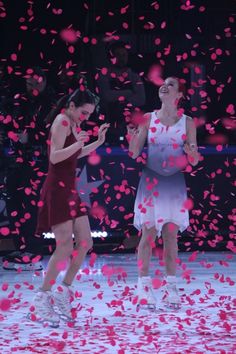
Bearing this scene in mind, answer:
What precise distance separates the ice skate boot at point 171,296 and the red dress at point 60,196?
1.07m

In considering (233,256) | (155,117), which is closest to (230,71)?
(233,256)

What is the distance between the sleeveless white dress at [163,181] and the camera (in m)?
7.21

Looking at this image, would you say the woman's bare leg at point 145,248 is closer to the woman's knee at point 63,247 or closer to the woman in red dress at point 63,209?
the woman in red dress at point 63,209

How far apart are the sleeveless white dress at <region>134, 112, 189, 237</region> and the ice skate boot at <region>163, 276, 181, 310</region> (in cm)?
42

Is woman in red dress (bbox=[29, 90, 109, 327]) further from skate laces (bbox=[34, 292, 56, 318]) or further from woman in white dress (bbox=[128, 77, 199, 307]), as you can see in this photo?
woman in white dress (bbox=[128, 77, 199, 307])

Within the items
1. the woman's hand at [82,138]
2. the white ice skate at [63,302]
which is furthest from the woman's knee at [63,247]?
the woman's hand at [82,138]

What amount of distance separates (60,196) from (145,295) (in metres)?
1.13

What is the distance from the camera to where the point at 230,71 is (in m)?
12.8

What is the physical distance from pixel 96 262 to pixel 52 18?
382 cm

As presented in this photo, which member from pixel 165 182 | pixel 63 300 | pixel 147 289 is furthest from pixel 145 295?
pixel 165 182

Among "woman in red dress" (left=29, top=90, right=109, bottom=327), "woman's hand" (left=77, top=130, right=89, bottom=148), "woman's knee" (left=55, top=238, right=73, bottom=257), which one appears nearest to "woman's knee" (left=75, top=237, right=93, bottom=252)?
"woman in red dress" (left=29, top=90, right=109, bottom=327)

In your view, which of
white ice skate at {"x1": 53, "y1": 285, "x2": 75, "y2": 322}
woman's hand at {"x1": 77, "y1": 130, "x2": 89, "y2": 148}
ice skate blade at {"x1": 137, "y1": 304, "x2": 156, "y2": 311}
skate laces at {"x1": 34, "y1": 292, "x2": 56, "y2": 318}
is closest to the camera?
woman's hand at {"x1": 77, "y1": 130, "x2": 89, "y2": 148}

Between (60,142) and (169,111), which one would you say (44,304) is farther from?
(169,111)

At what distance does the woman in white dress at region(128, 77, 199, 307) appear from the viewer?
7199 mm
